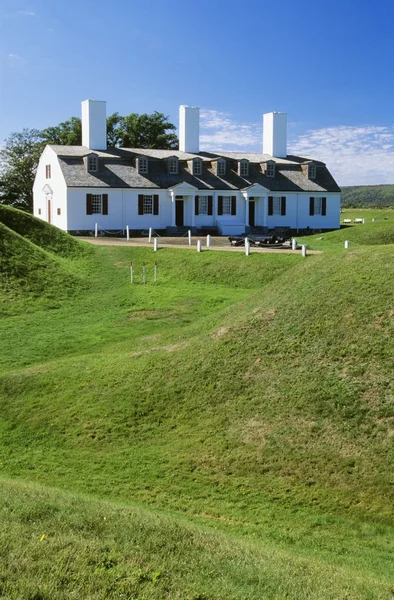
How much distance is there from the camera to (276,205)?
52312 millimetres

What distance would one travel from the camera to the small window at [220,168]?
51.7 meters

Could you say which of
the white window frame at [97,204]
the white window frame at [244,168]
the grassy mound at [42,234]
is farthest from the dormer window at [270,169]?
the grassy mound at [42,234]

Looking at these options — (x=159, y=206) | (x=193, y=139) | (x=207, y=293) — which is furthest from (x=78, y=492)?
(x=193, y=139)

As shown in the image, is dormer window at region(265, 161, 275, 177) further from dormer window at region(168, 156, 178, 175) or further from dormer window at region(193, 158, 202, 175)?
dormer window at region(168, 156, 178, 175)

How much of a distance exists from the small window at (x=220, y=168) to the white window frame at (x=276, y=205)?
4.41m

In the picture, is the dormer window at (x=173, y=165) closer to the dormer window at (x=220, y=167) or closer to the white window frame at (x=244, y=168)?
the dormer window at (x=220, y=167)

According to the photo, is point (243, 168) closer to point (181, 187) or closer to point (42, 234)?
point (181, 187)

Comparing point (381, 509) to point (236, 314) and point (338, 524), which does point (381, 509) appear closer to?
point (338, 524)

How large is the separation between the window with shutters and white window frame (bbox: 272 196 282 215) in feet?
46.0

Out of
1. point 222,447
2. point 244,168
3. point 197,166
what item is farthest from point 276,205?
point 222,447

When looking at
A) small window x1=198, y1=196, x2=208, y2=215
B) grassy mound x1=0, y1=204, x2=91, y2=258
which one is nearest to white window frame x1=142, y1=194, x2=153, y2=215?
small window x1=198, y1=196, x2=208, y2=215

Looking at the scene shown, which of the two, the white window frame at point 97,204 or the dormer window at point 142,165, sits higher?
the dormer window at point 142,165

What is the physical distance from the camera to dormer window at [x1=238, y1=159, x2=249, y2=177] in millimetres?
52434

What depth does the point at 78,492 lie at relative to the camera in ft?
37.3
